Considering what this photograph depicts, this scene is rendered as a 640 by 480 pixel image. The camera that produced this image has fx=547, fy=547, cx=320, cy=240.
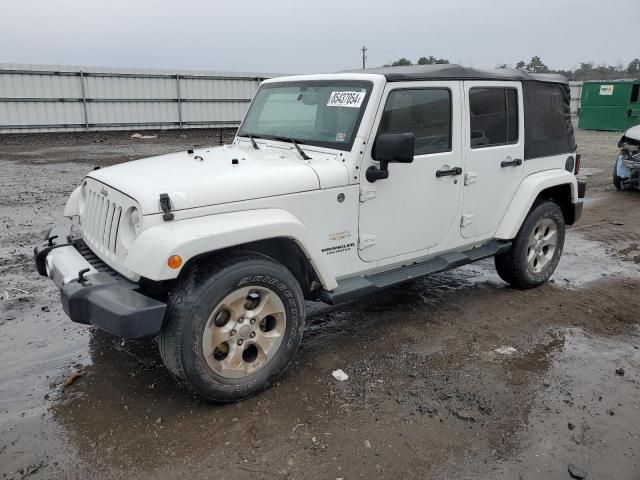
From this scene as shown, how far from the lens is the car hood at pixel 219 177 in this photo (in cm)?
311

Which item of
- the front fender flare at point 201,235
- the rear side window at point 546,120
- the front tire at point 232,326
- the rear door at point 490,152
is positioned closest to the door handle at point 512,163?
the rear door at point 490,152

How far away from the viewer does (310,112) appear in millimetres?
4207

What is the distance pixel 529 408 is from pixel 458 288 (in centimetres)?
215

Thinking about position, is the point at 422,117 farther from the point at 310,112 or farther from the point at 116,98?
the point at 116,98

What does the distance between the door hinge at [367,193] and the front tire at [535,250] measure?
1944 mm

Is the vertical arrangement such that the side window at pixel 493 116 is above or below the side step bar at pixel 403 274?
above

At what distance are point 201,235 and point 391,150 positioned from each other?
1375 millimetres

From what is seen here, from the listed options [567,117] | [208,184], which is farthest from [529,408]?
[567,117]

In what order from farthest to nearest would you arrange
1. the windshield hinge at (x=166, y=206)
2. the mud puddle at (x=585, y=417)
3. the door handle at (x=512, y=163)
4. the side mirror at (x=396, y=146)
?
the door handle at (x=512, y=163) < the side mirror at (x=396, y=146) < the windshield hinge at (x=166, y=206) < the mud puddle at (x=585, y=417)

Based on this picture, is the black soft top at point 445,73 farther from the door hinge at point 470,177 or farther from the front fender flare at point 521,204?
the front fender flare at point 521,204

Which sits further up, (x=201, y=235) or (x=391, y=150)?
(x=391, y=150)

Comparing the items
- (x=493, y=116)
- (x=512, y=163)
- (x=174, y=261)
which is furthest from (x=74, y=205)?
(x=512, y=163)

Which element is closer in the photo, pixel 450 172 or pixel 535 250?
pixel 450 172

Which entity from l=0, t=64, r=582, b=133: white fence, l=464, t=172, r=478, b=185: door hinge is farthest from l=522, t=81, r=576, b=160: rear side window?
l=0, t=64, r=582, b=133: white fence
